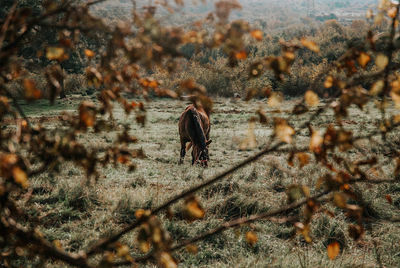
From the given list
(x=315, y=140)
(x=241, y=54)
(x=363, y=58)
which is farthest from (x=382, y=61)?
(x=241, y=54)

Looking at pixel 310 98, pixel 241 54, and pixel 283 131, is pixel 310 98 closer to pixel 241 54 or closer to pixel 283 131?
pixel 283 131

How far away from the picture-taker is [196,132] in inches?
287

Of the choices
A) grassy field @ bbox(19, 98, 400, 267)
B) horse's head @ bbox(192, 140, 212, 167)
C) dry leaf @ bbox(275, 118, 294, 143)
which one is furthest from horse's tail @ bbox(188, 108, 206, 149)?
dry leaf @ bbox(275, 118, 294, 143)

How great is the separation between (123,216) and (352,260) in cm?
260

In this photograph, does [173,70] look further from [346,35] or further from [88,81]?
[346,35]

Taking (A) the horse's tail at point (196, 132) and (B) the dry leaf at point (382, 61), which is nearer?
(B) the dry leaf at point (382, 61)

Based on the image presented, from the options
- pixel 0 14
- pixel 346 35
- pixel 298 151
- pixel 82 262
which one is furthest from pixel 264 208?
pixel 346 35

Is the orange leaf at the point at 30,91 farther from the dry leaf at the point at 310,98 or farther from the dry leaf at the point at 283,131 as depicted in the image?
the dry leaf at the point at 310,98

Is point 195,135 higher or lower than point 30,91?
lower

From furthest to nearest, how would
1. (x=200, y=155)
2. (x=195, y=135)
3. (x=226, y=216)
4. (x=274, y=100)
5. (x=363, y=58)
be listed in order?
(x=195, y=135)
(x=200, y=155)
(x=226, y=216)
(x=274, y=100)
(x=363, y=58)

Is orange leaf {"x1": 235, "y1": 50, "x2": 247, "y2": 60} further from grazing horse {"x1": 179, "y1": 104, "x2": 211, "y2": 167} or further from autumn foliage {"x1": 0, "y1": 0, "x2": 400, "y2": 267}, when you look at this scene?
grazing horse {"x1": 179, "y1": 104, "x2": 211, "y2": 167}

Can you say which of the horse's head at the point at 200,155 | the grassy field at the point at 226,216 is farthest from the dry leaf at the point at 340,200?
the horse's head at the point at 200,155

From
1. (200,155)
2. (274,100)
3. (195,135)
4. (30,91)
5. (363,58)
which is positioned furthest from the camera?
(195,135)

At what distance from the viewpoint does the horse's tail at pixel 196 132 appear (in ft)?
23.0
